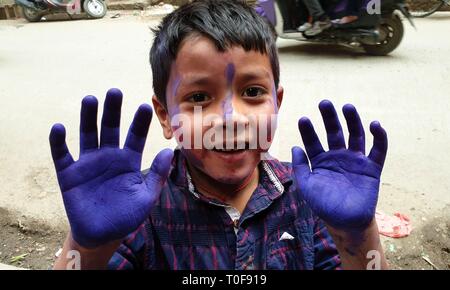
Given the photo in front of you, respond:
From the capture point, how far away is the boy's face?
3.80 feet

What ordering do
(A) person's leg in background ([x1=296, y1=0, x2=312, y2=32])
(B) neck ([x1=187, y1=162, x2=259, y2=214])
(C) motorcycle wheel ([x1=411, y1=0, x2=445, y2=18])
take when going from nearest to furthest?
1. (B) neck ([x1=187, y1=162, x2=259, y2=214])
2. (A) person's leg in background ([x1=296, y1=0, x2=312, y2=32])
3. (C) motorcycle wheel ([x1=411, y1=0, x2=445, y2=18])

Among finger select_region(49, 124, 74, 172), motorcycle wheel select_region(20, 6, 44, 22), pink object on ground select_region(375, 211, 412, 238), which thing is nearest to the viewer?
finger select_region(49, 124, 74, 172)

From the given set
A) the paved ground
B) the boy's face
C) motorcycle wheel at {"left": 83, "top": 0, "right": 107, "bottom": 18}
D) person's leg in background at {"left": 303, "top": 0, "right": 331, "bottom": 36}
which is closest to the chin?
the boy's face

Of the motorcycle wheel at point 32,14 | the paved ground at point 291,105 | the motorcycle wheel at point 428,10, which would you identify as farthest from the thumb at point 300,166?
the motorcycle wheel at point 32,14

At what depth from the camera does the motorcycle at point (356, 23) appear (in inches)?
202

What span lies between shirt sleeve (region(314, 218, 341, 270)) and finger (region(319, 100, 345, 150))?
0.25 m

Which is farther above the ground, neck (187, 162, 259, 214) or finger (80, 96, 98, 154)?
finger (80, 96, 98, 154)

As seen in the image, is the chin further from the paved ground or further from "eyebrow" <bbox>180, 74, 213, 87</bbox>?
the paved ground

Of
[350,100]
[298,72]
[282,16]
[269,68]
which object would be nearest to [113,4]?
[282,16]

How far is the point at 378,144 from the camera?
107 cm

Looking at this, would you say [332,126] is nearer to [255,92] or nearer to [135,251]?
[255,92]

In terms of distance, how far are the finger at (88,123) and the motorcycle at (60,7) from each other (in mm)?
8912

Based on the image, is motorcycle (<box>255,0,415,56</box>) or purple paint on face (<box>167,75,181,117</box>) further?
motorcycle (<box>255,0,415,56</box>)
